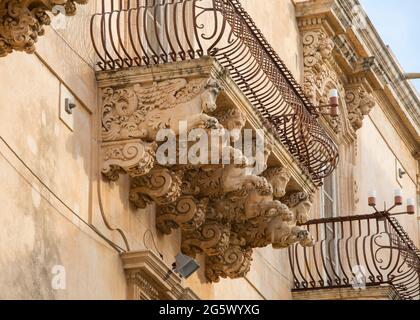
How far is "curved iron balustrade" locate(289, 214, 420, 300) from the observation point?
2017 centimetres

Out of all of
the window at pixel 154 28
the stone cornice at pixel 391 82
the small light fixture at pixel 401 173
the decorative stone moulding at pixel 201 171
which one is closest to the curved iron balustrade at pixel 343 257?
the stone cornice at pixel 391 82

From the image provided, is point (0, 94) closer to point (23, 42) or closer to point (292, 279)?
point (23, 42)

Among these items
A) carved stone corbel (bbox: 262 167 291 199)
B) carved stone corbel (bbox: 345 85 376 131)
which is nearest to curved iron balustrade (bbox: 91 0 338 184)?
carved stone corbel (bbox: 262 167 291 199)

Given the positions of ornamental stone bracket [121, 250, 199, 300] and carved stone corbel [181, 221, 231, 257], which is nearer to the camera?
ornamental stone bracket [121, 250, 199, 300]

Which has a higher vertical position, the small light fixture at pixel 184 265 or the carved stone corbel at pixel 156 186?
the carved stone corbel at pixel 156 186

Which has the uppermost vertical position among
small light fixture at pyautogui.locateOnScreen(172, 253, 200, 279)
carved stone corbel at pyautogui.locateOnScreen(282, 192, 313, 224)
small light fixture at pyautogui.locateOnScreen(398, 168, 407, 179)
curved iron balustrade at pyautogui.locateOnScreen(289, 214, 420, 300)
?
small light fixture at pyautogui.locateOnScreen(398, 168, 407, 179)

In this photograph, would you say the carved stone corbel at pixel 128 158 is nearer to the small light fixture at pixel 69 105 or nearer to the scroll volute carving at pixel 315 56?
the small light fixture at pixel 69 105

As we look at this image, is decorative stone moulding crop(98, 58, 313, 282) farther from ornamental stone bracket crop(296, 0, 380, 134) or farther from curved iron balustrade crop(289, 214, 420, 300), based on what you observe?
ornamental stone bracket crop(296, 0, 380, 134)

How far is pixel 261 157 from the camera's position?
16.2 meters

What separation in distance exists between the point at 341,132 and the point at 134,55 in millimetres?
7253

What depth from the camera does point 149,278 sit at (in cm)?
1537

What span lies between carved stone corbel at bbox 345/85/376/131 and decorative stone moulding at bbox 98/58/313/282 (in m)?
5.72

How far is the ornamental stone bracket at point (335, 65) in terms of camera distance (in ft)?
71.4

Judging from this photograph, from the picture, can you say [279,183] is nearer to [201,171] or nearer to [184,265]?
[201,171]
